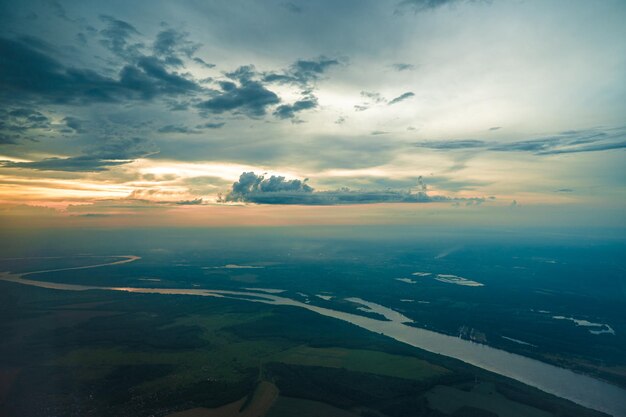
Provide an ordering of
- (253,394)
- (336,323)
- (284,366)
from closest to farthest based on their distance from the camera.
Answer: (253,394), (284,366), (336,323)

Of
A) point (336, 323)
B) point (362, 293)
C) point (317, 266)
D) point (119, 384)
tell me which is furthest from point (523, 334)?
point (317, 266)

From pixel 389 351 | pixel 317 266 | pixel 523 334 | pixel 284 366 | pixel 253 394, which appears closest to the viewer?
pixel 253 394

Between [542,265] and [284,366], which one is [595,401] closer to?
[284,366]

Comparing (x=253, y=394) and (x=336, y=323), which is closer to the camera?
(x=253, y=394)

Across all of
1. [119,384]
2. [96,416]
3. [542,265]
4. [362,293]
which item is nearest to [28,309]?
[119,384]

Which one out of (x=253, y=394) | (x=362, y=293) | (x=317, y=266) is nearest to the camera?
(x=253, y=394)

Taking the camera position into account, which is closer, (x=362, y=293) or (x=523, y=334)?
(x=523, y=334)

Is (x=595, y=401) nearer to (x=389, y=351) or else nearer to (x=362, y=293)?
(x=389, y=351)

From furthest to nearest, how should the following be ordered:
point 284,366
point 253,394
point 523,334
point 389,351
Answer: point 523,334
point 389,351
point 284,366
point 253,394

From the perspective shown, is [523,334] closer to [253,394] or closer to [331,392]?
[331,392]
